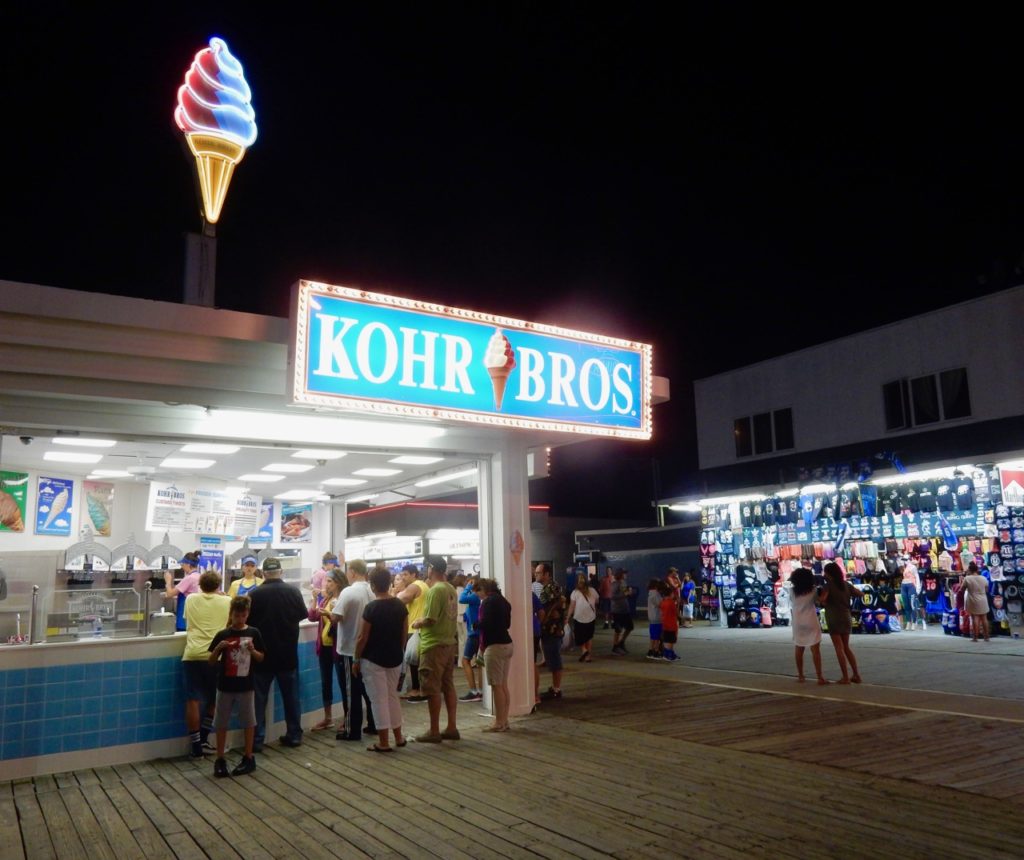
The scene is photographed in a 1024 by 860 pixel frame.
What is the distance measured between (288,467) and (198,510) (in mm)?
1583

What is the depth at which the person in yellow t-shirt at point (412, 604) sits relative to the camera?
988cm

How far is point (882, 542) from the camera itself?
18906mm

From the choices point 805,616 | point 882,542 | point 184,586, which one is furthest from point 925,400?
point 184,586

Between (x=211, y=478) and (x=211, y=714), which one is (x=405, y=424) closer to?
(x=211, y=714)

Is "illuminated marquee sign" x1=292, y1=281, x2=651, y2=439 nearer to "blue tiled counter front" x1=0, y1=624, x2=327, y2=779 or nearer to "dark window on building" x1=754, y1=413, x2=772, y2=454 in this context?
"blue tiled counter front" x1=0, y1=624, x2=327, y2=779

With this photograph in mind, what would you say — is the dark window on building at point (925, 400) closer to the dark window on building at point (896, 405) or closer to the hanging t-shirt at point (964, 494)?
the dark window on building at point (896, 405)

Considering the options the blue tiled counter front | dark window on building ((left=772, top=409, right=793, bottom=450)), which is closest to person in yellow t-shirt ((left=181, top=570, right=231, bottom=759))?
the blue tiled counter front

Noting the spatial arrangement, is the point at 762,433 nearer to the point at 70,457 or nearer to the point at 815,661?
the point at 815,661

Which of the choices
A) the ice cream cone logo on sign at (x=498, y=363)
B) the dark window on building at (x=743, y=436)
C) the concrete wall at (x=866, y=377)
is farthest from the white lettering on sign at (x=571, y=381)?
the dark window on building at (x=743, y=436)

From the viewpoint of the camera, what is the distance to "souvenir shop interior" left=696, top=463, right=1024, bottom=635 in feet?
54.2

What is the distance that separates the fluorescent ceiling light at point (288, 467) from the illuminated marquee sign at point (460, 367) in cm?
486

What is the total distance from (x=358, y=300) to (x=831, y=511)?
14.9 meters

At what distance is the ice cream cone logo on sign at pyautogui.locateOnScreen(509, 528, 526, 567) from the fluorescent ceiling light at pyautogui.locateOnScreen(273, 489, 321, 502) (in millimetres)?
6751

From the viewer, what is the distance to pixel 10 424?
7.49 metres
